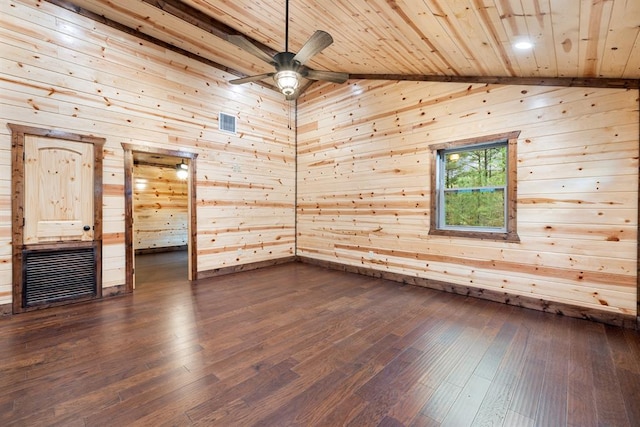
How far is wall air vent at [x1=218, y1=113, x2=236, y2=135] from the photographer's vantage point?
516 centimetres

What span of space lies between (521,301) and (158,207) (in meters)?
9.14

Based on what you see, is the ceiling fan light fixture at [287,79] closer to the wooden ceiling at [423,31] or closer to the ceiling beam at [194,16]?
the wooden ceiling at [423,31]

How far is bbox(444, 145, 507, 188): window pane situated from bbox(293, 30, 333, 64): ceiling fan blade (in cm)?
274

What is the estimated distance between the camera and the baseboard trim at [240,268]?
4.95 metres

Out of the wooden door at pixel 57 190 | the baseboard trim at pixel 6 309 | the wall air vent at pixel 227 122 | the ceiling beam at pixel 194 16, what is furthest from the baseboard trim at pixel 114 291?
the ceiling beam at pixel 194 16

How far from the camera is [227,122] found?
5.26m

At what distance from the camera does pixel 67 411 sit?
5.61 ft

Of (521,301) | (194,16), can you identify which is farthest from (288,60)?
(521,301)

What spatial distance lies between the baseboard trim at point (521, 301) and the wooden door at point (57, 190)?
14.4ft

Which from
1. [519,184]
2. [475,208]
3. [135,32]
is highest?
[135,32]

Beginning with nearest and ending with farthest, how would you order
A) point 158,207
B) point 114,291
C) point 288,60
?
point 288,60, point 114,291, point 158,207

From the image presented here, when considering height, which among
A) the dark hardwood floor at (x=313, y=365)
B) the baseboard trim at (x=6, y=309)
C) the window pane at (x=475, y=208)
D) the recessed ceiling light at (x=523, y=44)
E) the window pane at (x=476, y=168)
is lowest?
the dark hardwood floor at (x=313, y=365)

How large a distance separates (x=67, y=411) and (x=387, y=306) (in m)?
3.06

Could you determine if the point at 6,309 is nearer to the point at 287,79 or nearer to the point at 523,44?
the point at 287,79
